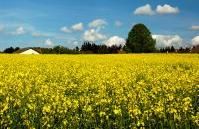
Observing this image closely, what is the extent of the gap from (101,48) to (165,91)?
72.3 metres

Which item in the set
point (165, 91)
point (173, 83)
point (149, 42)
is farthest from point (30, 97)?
point (149, 42)

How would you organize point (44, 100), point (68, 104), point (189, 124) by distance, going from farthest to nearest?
1. point (44, 100)
2. point (68, 104)
3. point (189, 124)

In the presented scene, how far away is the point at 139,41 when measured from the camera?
285ft

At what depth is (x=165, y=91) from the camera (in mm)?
10594

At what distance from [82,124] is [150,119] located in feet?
4.25

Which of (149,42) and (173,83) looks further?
(149,42)

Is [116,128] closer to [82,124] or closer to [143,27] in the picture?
[82,124]

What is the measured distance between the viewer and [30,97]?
34.8ft

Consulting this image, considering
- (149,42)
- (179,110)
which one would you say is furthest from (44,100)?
(149,42)

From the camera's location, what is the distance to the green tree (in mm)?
85250

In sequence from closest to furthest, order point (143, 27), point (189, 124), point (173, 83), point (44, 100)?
point (189, 124) → point (44, 100) → point (173, 83) → point (143, 27)

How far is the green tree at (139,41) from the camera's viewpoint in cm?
8525

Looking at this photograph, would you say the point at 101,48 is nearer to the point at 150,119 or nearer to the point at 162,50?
the point at 162,50

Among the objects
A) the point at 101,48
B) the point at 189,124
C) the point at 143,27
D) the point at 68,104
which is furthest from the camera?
the point at 143,27
